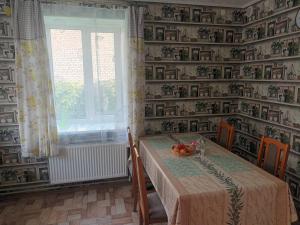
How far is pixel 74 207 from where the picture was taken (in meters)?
2.56

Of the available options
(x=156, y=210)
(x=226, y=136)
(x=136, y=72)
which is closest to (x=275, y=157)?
(x=226, y=136)

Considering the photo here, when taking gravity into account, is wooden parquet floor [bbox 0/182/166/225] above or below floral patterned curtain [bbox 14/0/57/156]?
below

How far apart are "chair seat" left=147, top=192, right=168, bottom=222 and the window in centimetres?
120

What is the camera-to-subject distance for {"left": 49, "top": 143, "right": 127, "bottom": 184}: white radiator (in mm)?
2793

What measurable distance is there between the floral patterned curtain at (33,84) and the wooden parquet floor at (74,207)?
0.60 m

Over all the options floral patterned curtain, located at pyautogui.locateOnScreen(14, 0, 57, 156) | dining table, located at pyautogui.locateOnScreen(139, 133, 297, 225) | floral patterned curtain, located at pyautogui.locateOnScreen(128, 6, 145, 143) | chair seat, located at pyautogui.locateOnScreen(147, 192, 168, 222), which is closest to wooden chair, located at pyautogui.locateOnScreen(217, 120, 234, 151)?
dining table, located at pyautogui.locateOnScreen(139, 133, 297, 225)

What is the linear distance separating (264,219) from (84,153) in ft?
7.03

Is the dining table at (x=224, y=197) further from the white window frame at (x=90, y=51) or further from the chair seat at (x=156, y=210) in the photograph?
the white window frame at (x=90, y=51)

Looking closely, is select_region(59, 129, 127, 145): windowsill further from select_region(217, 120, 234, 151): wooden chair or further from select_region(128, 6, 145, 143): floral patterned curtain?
select_region(217, 120, 234, 151): wooden chair

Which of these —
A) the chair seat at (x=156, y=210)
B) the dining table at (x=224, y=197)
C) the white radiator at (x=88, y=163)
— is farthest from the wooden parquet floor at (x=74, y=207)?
the dining table at (x=224, y=197)

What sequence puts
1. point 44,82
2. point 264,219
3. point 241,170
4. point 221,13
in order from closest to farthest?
point 264,219, point 241,170, point 44,82, point 221,13

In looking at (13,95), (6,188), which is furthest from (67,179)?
(13,95)

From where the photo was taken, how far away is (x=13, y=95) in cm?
263

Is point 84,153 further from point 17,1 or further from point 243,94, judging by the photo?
point 243,94
